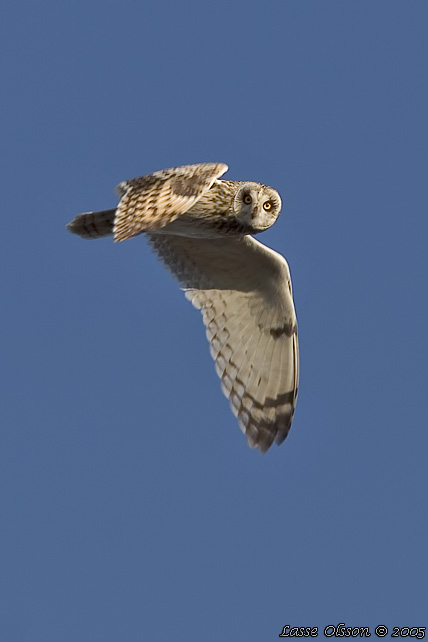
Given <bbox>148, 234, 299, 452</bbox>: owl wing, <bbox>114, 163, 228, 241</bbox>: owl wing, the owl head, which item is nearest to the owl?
<bbox>148, 234, 299, 452</bbox>: owl wing

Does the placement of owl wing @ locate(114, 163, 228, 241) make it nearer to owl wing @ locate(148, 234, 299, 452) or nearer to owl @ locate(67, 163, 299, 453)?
owl @ locate(67, 163, 299, 453)

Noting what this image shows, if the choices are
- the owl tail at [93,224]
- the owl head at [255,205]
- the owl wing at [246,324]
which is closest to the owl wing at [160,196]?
the owl head at [255,205]

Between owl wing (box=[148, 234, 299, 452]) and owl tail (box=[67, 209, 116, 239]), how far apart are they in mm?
778

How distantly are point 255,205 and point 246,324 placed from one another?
70.6 inches

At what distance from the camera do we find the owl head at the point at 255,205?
10633 mm

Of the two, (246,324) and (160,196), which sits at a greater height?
(160,196)

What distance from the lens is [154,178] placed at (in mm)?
10117

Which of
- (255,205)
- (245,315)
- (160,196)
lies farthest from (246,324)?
(160,196)

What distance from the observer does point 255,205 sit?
10.6 m

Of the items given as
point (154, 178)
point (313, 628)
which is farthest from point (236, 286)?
point (313, 628)

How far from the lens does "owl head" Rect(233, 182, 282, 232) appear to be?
10.6 meters

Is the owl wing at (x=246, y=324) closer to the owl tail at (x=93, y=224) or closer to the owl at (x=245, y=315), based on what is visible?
the owl at (x=245, y=315)

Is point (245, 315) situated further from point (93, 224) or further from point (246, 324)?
point (93, 224)

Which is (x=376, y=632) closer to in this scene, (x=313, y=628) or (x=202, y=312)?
(x=313, y=628)
